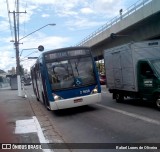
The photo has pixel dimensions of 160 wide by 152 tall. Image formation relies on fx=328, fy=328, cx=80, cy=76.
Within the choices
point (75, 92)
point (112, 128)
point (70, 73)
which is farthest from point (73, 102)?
point (112, 128)

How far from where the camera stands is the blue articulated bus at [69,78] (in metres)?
13.8

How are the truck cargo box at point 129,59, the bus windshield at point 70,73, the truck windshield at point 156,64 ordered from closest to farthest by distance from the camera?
the truck windshield at point 156,64
the bus windshield at point 70,73
the truck cargo box at point 129,59

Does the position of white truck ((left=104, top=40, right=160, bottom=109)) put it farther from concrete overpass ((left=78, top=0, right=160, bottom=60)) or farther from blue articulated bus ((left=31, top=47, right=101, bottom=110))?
concrete overpass ((left=78, top=0, right=160, bottom=60))

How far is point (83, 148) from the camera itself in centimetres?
763

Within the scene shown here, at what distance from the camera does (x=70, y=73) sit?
45.6ft

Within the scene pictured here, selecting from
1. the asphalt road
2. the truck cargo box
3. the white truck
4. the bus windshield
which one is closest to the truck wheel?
the white truck

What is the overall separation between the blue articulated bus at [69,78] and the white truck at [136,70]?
5.77 ft

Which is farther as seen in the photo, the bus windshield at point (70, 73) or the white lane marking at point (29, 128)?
the bus windshield at point (70, 73)

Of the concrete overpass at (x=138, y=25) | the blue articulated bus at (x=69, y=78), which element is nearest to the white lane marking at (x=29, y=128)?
the blue articulated bus at (x=69, y=78)

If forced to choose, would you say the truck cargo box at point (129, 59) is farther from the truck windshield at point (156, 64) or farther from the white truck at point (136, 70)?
the truck windshield at point (156, 64)

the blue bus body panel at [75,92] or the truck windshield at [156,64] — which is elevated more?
the truck windshield at [156,64]

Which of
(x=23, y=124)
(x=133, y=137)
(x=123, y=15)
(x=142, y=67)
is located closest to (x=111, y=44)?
(x=123, y=15)

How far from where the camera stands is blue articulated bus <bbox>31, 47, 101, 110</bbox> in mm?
13750

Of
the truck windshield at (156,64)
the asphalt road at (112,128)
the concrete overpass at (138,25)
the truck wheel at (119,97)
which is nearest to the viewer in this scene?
the asphalt road at (112,128)
